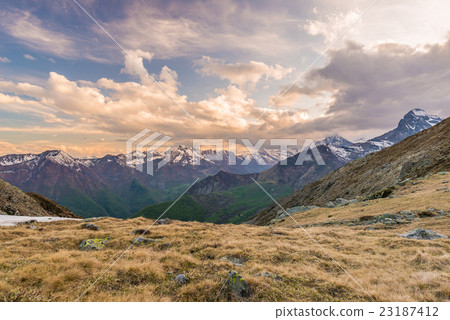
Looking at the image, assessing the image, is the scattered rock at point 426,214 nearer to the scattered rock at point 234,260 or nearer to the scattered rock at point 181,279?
the scattered rock at point 234,260

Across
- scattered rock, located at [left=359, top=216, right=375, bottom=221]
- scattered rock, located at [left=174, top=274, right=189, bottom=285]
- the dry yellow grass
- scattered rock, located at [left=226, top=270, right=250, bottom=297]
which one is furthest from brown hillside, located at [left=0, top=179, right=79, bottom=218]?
scattered rock, located at [left=359, top=216, right=375, bottom=221]

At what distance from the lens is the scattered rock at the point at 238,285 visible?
8.07 meters

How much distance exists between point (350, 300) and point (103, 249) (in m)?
15.4

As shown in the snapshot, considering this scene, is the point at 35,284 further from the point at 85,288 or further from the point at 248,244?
the point at 248,244

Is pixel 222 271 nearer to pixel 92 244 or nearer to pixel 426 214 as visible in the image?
pixel 92 244

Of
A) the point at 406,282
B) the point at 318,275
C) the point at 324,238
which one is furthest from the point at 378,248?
the point at 318,275

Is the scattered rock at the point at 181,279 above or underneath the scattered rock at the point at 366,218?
above

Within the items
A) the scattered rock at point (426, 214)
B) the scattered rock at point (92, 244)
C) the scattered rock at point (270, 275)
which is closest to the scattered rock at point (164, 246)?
the scattered rock at point (92, 244)

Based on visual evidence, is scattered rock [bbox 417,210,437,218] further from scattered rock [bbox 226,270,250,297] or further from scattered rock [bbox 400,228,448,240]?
scattered rock [bbox 226,270,250,297]

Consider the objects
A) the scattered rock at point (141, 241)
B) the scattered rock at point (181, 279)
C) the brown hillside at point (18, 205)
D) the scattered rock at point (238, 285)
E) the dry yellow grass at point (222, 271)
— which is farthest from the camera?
the brown hillside at point (18, 205)

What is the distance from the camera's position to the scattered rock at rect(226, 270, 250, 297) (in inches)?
318

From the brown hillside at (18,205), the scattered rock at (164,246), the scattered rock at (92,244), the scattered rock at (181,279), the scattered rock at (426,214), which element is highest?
the scattered rock at (426,214)

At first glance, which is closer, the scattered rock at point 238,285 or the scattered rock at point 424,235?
the scattered rock at point 238,285
